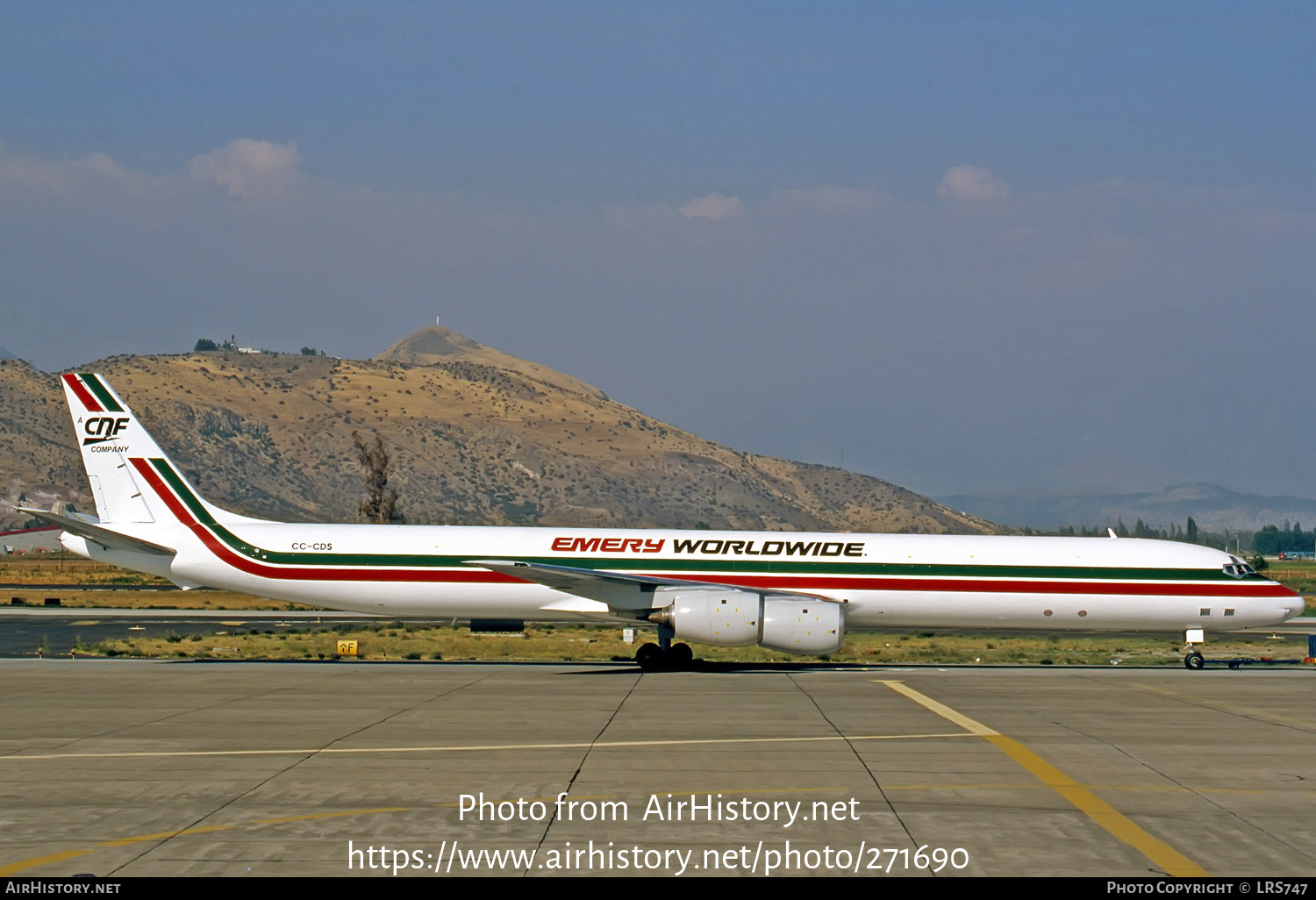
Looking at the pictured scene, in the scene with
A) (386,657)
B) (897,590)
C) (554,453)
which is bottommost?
(386,657)

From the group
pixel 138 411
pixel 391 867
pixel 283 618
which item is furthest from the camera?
pixel 138 411

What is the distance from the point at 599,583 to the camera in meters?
28.8

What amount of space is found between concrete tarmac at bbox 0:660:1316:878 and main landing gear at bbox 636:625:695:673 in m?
4.56

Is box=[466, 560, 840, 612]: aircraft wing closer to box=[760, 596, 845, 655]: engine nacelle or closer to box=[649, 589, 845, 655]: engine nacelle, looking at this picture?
box=[760, 596, 845, 655]: engine nacelle

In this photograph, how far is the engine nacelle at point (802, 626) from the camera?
27.4 m

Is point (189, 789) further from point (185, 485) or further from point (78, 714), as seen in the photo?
point (185, 485)

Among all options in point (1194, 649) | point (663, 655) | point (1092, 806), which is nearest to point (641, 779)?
point (1092, 806)

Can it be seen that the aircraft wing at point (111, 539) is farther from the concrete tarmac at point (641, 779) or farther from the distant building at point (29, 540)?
the distant building at point (29, 540)

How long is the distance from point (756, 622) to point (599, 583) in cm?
→ 398

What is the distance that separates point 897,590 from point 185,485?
62.7 feet

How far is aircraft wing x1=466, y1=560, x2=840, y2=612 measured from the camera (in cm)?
2833

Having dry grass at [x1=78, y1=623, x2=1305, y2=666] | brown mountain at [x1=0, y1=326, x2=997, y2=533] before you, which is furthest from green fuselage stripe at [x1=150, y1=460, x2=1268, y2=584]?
brown mountain at [x1=0, y1=326, x2=997, y2=533]
